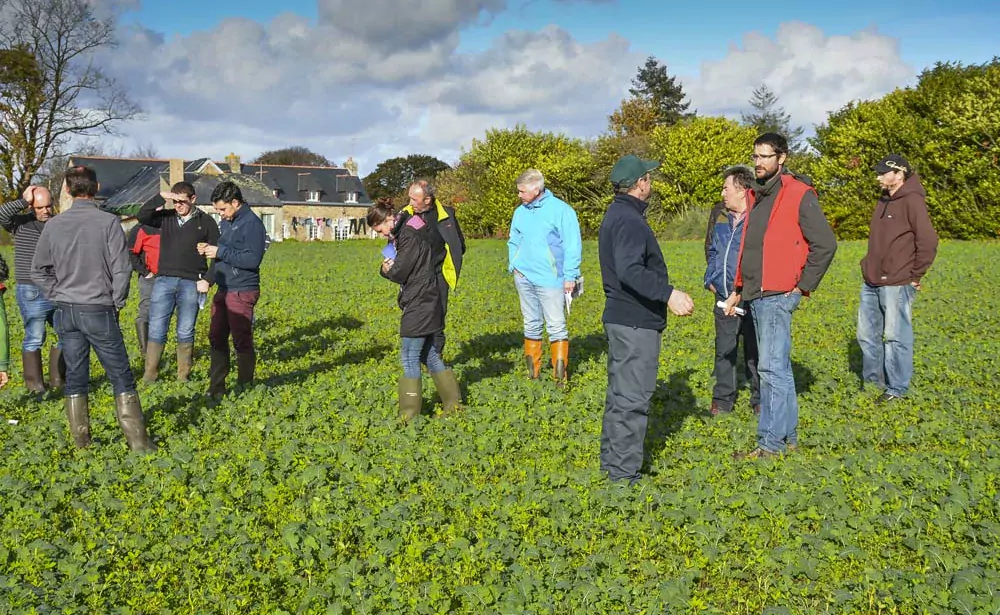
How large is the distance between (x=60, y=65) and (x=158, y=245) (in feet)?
143

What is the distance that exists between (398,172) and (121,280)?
99.7 m

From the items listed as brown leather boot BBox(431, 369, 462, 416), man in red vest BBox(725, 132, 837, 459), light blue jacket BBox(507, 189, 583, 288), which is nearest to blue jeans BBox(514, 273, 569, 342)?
light blue jacket BBox(507, 189, 583, 288)

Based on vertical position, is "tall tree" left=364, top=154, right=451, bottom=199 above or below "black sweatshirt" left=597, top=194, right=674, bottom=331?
above

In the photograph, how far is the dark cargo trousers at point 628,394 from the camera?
5.82m

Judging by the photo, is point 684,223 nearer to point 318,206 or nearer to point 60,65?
point 60,65

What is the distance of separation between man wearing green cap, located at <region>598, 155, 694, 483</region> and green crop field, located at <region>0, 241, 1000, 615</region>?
41cm

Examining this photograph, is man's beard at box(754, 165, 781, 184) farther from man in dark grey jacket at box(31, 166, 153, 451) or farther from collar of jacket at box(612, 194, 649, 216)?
man in dark grey jacket at box(31, 166, 153, 451)

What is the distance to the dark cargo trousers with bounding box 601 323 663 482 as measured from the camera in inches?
229

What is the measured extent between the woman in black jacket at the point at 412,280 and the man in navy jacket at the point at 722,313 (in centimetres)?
289

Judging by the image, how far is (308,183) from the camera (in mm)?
79812

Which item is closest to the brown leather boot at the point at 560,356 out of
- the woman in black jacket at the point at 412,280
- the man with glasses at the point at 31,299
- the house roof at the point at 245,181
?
the woman in black jacket at the point at 412,280

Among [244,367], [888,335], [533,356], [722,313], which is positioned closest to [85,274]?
[244,367]

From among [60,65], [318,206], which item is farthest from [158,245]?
[318,206]

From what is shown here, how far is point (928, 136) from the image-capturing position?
1423 inches
